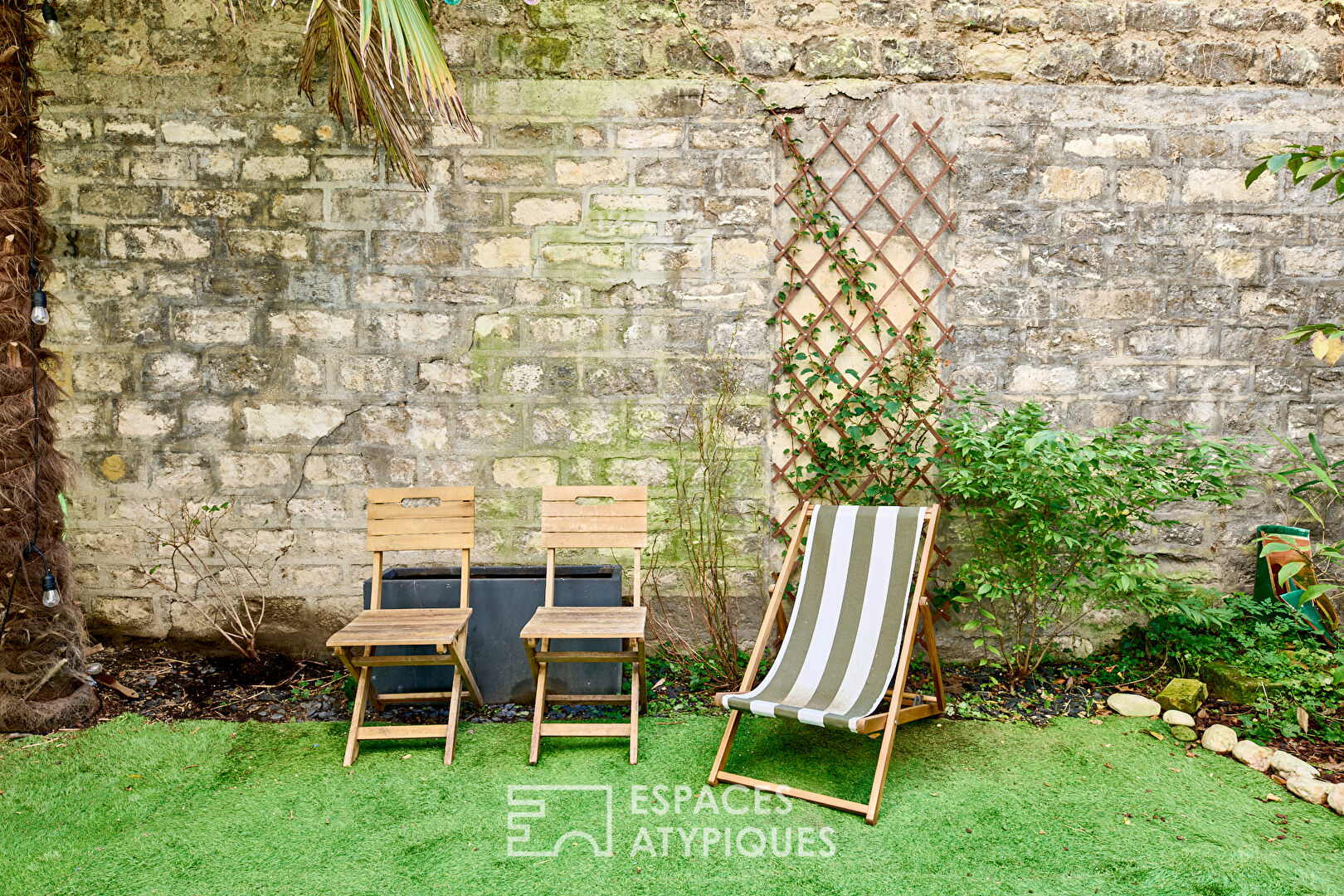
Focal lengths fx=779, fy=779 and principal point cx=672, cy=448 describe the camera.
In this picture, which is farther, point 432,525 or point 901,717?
point 432,525

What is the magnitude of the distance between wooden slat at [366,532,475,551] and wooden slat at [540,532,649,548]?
31 cm

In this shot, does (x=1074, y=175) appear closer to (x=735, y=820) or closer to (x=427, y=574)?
(x=735, y=820)

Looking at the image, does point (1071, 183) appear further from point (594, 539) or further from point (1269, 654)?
point (594, 539)

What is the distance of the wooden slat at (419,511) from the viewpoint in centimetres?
307

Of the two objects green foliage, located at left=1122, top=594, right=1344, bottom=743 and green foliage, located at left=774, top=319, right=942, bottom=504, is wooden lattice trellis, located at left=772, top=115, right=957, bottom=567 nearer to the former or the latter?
green foliage, located at left=774, top=319, right=942, bottom=504

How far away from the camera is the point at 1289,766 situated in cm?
255

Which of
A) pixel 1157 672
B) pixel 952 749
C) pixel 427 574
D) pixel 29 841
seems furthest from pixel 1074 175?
pixel 29 841

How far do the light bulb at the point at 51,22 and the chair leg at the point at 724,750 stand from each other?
3.90 metres

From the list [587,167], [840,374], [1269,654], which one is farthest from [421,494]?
[1269,654]

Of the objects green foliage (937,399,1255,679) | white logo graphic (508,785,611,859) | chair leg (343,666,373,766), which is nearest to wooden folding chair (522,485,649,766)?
white logo graphic (508,785,611,859)

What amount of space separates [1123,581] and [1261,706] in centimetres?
68

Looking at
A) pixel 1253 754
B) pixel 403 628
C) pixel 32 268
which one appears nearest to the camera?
pixel 1253 754

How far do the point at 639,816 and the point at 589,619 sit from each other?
0.73 metres

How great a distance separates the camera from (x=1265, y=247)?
3516mm
